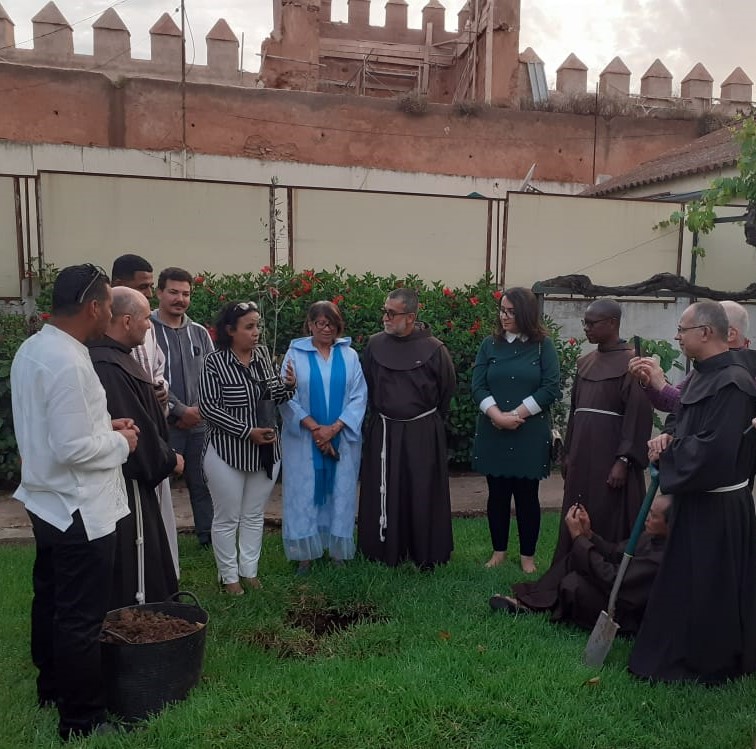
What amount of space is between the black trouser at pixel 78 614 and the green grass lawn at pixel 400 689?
15cm

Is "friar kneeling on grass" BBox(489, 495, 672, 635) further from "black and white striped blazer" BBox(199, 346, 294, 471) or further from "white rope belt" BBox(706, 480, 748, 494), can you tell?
"black and white striped blazer" BBox(199, 346, 294, 471)

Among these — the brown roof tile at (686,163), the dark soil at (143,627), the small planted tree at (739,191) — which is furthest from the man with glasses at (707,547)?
the brown roof tile at (686,163)

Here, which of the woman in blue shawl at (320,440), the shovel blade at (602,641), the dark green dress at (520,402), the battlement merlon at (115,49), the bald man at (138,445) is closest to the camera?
the bald man at (138,445)

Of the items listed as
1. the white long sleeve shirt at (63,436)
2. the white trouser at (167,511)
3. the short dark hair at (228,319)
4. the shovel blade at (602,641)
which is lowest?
the shovel blade at (602,641)

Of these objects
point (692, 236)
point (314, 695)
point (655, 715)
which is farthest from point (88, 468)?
point (692, 236)

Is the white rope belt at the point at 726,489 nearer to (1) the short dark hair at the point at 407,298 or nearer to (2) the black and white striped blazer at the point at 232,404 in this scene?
(1) the short dark hair at the point at 407,298

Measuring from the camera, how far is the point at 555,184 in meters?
20.0

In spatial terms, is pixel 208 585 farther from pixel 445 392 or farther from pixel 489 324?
pixel 489 324

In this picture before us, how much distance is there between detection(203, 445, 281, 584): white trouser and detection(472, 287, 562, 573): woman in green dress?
5.17ft

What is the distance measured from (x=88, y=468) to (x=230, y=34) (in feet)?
68.6

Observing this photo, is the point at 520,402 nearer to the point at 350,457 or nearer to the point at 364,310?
the point at 350,457

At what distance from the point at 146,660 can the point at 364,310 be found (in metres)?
4.89

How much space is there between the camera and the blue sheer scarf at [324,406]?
5.26m

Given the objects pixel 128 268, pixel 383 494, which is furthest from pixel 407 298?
pixel 128 268
